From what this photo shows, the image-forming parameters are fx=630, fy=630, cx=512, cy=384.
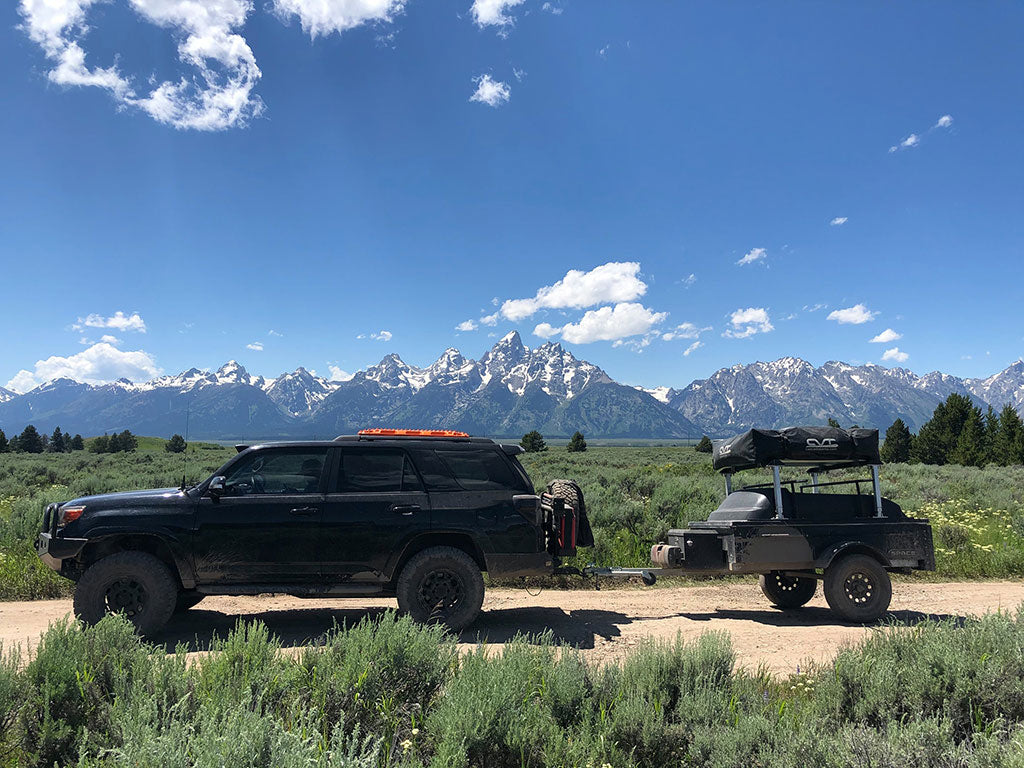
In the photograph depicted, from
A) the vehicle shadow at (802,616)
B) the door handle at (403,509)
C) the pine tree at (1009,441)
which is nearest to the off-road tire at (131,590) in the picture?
the door handle at (403,509)

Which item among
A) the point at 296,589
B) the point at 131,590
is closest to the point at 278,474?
the point at 296,589

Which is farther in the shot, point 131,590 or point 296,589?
point 296,589

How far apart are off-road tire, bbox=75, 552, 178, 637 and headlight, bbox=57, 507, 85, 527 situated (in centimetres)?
58

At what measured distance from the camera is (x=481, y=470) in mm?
7820

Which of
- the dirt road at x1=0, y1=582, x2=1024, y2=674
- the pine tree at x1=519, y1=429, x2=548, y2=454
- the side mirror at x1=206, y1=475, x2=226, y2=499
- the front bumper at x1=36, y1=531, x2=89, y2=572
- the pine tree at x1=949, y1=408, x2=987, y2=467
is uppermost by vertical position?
the pine tree at x1=519, y1=429, x2=548, y2=454

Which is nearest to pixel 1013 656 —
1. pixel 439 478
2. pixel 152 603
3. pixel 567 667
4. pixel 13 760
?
pixel 567 667

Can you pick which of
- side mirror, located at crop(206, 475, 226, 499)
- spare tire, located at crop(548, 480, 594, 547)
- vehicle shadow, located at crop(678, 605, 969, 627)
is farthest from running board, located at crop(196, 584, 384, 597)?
vehicle shadow, located at crop(678, 605, 969, 627)

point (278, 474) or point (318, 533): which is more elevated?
point (278, 474)

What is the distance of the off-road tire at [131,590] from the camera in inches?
270

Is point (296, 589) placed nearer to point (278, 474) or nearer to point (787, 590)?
point (278, 474)

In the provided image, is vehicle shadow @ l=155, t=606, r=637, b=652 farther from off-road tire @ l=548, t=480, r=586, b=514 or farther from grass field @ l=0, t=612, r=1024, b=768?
grass field @ l=0, t=612, r=1024, b=768

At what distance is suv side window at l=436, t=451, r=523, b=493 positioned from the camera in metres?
7.75

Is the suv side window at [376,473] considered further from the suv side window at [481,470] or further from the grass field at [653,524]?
the grass field at [653,524]

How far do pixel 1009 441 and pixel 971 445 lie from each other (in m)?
2.65
